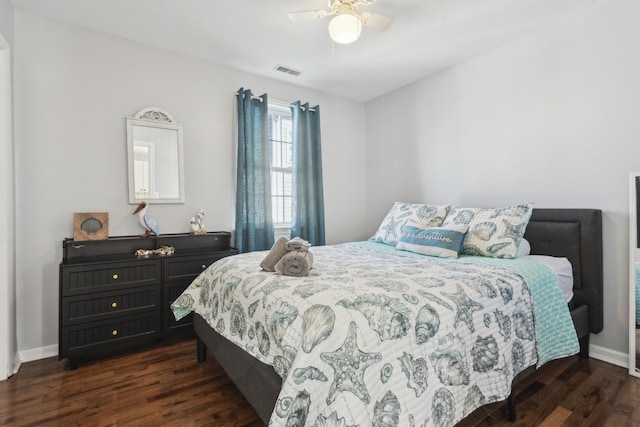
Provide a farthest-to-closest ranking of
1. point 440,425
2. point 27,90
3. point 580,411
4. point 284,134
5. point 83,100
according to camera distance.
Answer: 1. point 284,134
2. point 83,100
3. point 27,90
4. point 580,411
5. point 440,425

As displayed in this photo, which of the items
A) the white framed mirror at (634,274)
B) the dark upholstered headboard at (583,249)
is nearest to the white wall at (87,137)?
the dark upholstered headboard at (583,249)

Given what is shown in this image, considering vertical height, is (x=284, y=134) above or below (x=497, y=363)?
above

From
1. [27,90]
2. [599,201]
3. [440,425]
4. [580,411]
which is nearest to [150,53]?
[27,90]

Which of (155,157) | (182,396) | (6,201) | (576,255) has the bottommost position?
(182,396)

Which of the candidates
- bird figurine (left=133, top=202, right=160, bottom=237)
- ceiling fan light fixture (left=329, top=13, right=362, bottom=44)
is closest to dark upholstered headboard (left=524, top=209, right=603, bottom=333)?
ceiling fan light fixture (left=329, top=13, right=362, bottom=44)

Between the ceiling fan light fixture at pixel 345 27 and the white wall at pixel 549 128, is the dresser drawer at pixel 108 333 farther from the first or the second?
the white wall at pixel 549 128

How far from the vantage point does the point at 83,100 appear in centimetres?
256

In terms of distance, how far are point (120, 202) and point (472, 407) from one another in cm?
286

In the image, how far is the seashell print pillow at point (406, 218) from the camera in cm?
271

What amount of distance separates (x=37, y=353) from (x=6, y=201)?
45.6 inches

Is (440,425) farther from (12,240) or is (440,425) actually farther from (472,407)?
(12,240)

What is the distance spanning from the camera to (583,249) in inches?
88.9

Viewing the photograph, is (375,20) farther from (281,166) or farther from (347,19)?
(281,166)

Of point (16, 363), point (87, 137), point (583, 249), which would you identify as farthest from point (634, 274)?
point (16, 363)
